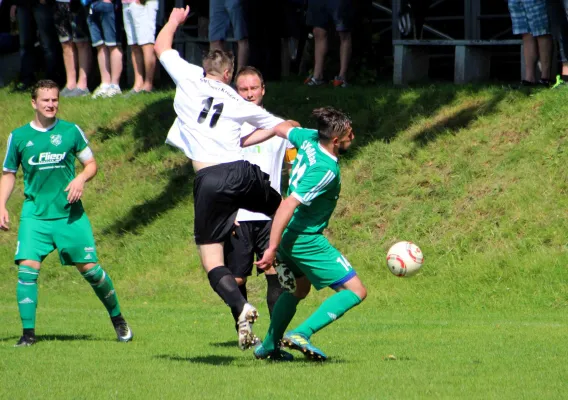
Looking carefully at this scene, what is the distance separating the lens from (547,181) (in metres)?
13.5

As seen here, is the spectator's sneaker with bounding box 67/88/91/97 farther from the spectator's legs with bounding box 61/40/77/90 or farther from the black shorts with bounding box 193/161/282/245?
the black shorts with bounding box 193/161/282/245

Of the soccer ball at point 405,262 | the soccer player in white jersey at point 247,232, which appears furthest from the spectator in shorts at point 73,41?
the soccer ball at point 405,262

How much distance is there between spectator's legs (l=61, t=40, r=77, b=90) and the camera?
19.7 m

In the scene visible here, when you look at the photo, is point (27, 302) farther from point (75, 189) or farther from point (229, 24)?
point (229, 24)

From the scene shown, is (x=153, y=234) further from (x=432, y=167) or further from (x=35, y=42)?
(x=35, y=42)

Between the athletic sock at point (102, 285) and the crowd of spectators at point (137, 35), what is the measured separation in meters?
7.70

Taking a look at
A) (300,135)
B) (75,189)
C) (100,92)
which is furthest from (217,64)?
(100,92)

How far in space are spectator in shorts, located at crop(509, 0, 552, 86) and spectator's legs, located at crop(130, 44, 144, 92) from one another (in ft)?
21.9

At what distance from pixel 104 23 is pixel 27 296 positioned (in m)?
10.0

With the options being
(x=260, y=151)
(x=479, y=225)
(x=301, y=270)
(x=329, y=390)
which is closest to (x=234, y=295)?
(x=301, y=270)

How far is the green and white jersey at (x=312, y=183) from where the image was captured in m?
7.50

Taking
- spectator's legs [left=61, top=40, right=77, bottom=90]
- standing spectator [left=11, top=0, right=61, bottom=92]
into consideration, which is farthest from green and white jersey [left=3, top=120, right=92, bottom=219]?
standing spectator [left=11, top=0, right=61, bottom=92]

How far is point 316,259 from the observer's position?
7.64 metres

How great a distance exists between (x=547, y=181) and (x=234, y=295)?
7.00 meters
